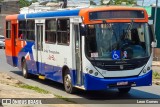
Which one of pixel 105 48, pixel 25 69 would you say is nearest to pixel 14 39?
pixel 25 69

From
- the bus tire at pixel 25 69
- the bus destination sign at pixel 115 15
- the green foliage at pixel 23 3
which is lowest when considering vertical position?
the green foliage at pixel 23 3

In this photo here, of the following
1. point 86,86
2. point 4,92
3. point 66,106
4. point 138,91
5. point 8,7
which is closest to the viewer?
point 66,106

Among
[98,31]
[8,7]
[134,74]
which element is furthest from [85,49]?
[8,7]

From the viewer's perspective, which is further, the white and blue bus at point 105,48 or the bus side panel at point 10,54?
the bus side panel at point 10,54

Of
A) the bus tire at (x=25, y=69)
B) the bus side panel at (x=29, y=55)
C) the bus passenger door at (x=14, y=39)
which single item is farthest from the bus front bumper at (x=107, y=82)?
the bus passenger door at (x=14, y=39)

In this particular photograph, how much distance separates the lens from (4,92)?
490 inches

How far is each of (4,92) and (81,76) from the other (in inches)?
103

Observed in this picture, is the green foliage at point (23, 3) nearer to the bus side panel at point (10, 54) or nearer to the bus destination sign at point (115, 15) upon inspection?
the bus side panel at point (10, 54)

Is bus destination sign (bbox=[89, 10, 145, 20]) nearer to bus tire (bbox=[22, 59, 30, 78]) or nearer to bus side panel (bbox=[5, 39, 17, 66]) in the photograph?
bus tire (bbox=[22, 59, 30, 78])

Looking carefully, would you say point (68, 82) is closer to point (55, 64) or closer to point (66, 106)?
point (55, 64)

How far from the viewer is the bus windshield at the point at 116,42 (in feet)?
44.0

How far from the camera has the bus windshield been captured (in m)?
13.4

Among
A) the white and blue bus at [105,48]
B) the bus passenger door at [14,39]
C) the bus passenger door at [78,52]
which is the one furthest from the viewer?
the bus passenger door at [14,39]

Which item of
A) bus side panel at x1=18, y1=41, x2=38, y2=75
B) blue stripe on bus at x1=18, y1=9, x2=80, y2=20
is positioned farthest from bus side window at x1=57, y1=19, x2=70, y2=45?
bus side panel at x1=18, y1=41, x2=38, y2=75
